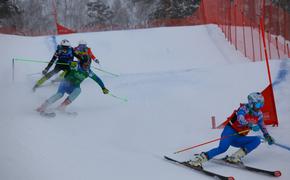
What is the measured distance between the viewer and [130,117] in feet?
29.8

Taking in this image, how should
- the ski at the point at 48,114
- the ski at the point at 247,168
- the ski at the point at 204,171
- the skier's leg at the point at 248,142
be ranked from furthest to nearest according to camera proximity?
the ski at the point at 48,114, the skier's leg at the point at 248,142, the ski at the point at 247,168, the ski at the point at 204,171

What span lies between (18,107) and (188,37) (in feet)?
35.0

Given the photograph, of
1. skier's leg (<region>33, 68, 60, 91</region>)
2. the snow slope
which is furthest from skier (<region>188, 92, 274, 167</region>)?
skier's leg (<region>33, 68, 60, 91</region>)

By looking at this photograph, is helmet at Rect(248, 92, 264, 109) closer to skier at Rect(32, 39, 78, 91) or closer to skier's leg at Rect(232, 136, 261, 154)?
skier's leg at Rect(232, 136, 261, 154)

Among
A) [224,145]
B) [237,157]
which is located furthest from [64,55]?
[237,157]

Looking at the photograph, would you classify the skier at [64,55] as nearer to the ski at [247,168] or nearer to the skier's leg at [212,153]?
the skier's leg at [212,153]

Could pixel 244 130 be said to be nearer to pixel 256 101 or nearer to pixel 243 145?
pixel 243 145

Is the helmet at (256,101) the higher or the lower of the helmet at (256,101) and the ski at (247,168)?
the higher

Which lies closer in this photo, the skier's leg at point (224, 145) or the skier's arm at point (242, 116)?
the skier's leg at point (224, 145)

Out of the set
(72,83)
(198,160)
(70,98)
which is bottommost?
(198,160)

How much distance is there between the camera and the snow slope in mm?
6047

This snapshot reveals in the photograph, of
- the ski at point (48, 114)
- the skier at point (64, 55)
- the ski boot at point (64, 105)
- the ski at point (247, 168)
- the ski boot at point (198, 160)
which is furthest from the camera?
the skier at point (64, 55)

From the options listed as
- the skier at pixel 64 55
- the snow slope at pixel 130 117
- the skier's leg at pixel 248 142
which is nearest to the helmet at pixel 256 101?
the skier's leg at pixel 248 142

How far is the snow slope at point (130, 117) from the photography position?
6047 mm
